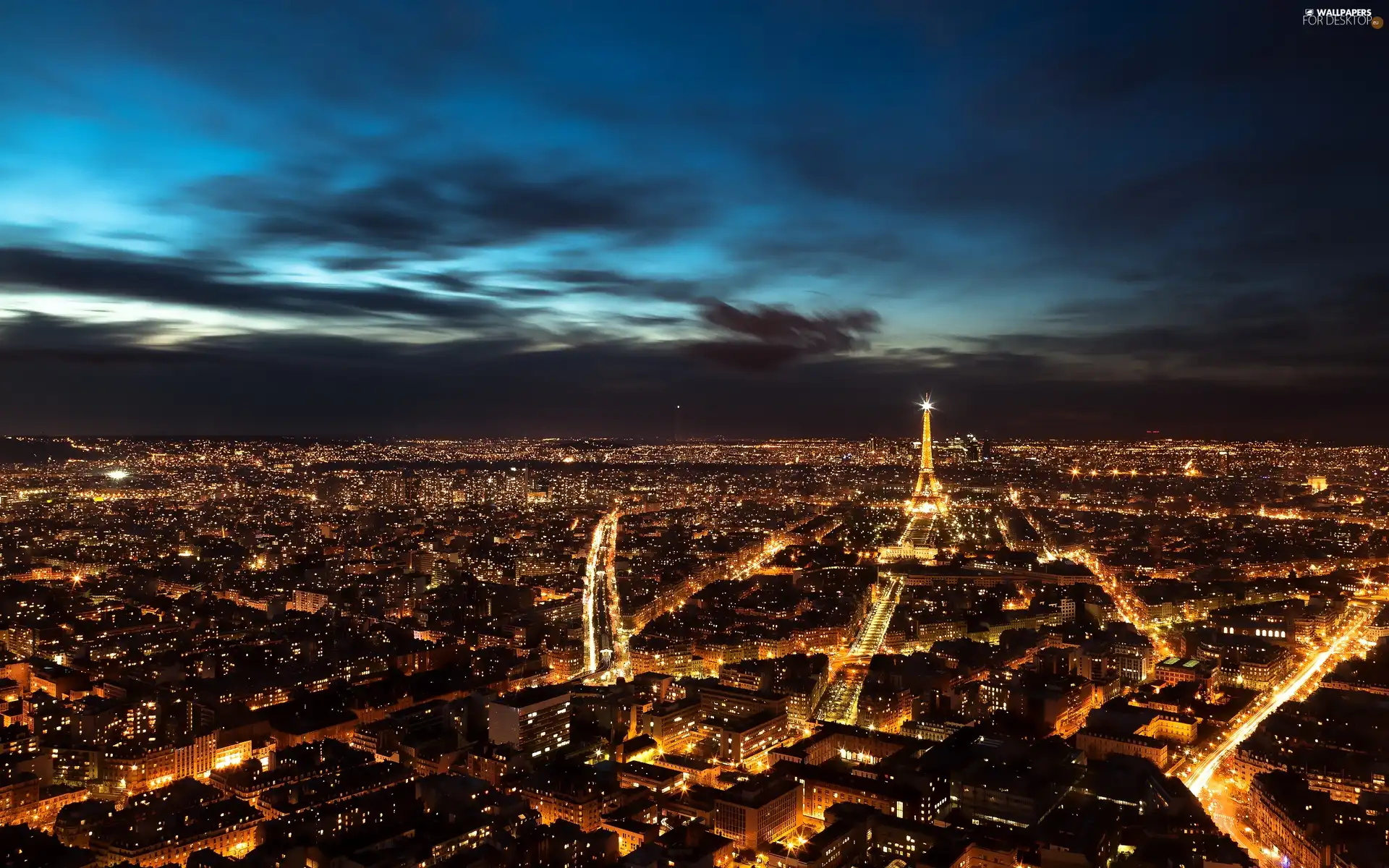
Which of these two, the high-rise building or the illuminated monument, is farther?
the illuminated monument

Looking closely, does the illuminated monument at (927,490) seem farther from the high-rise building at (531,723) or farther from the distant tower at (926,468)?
the high-rise building at (531,723)

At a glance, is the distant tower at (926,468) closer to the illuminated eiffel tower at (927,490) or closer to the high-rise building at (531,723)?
the illuminated eiffel tower at (927,490)

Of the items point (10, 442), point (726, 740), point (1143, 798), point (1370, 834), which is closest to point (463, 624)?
point (726, 740)

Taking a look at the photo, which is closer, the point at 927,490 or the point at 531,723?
the point at 531,723

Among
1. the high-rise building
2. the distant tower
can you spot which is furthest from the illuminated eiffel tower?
the high-rise building

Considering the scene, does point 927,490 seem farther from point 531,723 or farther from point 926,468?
point 531,723

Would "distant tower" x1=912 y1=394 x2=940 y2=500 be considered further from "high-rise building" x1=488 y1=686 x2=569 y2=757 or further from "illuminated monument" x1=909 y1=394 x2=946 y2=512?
"high-rise building" x1=488 y1=686 x2=569 y2=757

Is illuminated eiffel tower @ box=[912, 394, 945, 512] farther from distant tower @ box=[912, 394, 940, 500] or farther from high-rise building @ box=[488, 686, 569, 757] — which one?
high-rise building @ box=[488, 686, 569, 757]

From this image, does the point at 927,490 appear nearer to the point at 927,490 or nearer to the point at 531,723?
the point at 927,490

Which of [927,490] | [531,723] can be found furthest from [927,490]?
[531,723]

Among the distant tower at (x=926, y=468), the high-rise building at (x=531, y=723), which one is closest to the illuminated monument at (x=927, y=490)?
the distant tower at (x=926, y=468)

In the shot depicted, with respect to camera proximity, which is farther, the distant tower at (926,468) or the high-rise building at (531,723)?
the distant tower at (926,468)
